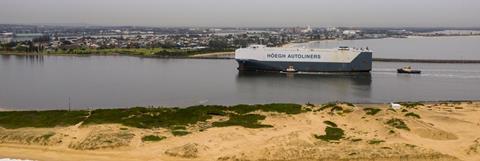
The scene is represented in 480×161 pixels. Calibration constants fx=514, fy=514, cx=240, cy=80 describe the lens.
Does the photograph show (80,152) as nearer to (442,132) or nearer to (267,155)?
(267,155)

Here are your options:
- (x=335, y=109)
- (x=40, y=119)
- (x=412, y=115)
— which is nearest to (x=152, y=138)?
(x=40, y=119)

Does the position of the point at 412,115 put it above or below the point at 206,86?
above

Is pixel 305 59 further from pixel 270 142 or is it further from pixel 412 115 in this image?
pixel 270 142

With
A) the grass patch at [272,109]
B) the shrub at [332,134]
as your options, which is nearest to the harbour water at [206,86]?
the grass patch at [272,109]

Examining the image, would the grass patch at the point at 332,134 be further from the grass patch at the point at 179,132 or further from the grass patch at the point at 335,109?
the grass patch at the point at 179,132

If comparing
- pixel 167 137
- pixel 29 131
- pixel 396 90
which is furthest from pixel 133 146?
pixel 396 90

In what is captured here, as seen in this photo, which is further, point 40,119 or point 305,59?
point 305,59
